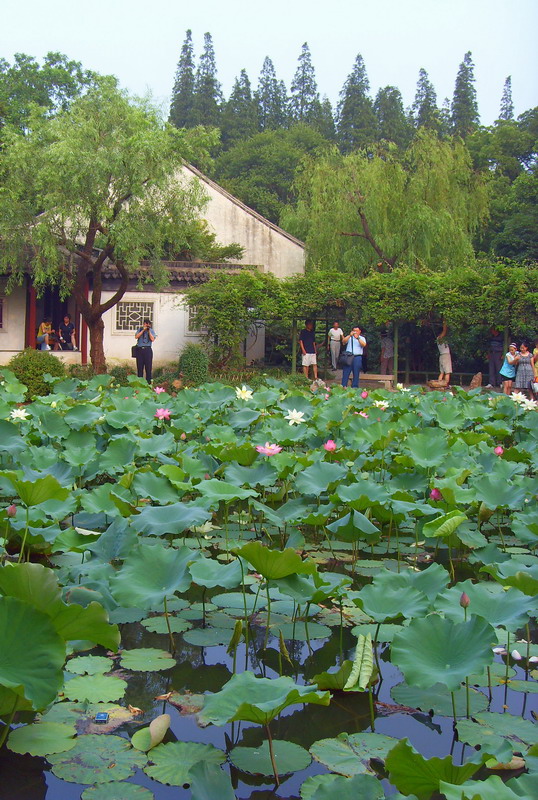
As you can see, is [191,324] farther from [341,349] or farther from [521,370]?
[521,370]

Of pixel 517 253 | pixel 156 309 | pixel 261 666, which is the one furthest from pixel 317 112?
pixel 261 666

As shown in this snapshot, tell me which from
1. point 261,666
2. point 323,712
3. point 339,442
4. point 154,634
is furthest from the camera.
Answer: point 339,442

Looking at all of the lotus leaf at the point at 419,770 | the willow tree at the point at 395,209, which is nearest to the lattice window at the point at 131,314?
the willow tree at the point at 395,209

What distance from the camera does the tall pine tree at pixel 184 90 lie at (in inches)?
1849

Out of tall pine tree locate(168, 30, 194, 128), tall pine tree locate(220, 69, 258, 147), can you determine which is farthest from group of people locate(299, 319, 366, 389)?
tall pine tree locate(168, 30, 194, 128)

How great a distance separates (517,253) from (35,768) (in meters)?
22.9

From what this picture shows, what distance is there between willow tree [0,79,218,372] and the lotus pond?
11385 millimetres

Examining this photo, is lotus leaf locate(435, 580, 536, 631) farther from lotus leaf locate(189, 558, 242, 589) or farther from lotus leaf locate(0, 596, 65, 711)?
lotus leaf locate(0, 596, 65, 711)

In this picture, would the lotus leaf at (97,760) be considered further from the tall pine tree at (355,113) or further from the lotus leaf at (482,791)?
the tall pine tree at (355,113)

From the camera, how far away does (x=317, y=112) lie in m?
48.1

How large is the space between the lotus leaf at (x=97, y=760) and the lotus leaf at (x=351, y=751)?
446 millimetres

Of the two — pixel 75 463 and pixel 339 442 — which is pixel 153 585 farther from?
pixel 339 442

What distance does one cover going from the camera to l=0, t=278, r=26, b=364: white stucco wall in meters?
17.7

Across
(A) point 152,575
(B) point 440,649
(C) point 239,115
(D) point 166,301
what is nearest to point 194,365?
(D) point 166,301
